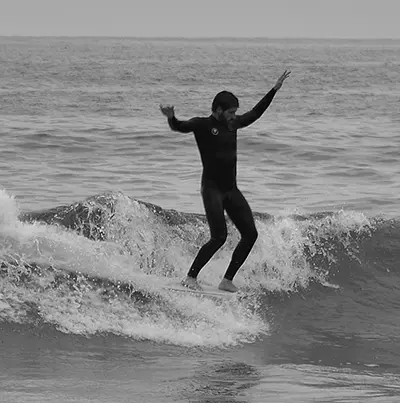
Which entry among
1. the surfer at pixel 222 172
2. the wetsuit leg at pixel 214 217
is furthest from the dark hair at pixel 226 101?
the wetsuit leg at pixel 214 217

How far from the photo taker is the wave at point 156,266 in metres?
10.9

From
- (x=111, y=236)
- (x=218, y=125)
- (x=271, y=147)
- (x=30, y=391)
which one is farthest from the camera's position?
(x=271, y=147)

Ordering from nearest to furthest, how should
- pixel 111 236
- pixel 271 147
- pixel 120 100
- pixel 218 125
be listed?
pixel 218 125, pixel 111 236, pixel 271 147, pixel 120 100

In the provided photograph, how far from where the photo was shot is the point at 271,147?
26.1 metres

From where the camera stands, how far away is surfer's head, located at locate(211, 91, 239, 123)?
10039 mm

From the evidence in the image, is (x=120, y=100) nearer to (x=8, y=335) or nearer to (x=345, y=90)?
(x=345, y=90)

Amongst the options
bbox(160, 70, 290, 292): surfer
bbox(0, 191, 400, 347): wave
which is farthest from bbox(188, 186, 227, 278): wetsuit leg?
bbox(0, 191, 400, 347): wave

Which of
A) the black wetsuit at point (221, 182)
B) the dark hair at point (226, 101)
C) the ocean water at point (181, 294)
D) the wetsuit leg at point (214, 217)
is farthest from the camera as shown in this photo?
the wetsuit leg at point (214, 217)

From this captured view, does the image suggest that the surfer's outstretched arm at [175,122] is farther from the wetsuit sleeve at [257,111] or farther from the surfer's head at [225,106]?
the wetsuit sleeve at [257,111]

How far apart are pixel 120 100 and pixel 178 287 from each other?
27.4 metres

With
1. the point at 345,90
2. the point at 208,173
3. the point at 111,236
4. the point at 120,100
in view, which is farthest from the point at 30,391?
the point at 345,90

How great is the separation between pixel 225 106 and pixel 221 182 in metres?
0.76

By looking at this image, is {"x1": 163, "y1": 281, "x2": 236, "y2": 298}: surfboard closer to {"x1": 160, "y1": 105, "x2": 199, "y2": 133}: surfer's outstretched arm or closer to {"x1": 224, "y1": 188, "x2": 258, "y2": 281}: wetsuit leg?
{"x1": 224, "y1": 188, "x2": 258, "y2": 281}: wetsuit leg

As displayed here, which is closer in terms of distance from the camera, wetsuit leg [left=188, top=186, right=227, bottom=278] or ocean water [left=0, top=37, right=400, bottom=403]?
ocean water [left=0, top=37, right=400, bottom=403]
